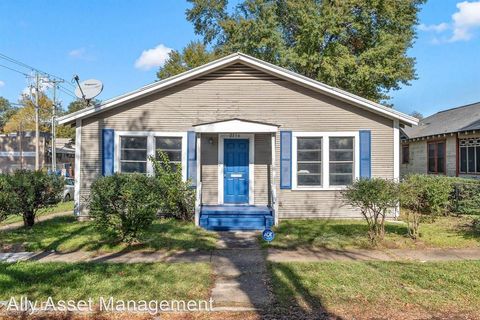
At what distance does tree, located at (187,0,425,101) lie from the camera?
23312mm

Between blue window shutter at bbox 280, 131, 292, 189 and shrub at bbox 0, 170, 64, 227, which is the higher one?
blue window shutter at bbox 280, 131, 292, 189

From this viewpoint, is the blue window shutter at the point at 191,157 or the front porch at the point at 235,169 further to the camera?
the front porch at the point at 235,169

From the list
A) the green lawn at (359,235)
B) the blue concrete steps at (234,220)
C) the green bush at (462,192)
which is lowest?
the green lawn at (359,235)

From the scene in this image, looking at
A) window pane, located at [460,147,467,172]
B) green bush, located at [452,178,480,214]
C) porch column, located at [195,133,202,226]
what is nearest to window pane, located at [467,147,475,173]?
window pane, located at [460,147,467,172]

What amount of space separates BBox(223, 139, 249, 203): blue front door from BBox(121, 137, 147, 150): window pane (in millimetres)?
2423

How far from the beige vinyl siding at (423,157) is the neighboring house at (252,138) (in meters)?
8.20

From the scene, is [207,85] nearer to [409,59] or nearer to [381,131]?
[381,131]

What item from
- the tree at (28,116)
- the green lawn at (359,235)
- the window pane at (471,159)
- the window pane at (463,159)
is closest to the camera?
the green lawn at (359,235)

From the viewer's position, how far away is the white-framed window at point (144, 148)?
11055 millimetres

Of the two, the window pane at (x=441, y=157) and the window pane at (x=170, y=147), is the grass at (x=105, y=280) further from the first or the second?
the window pane at (x=441, y=157)

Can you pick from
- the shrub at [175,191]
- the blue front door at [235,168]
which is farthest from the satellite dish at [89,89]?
the blue front door at [235,168]

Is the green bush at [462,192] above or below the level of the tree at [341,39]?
below

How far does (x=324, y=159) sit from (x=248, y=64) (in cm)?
363

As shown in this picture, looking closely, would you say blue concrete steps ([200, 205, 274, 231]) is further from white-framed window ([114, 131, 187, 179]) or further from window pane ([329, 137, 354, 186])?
window pane ([329, 137, 354, 186])
